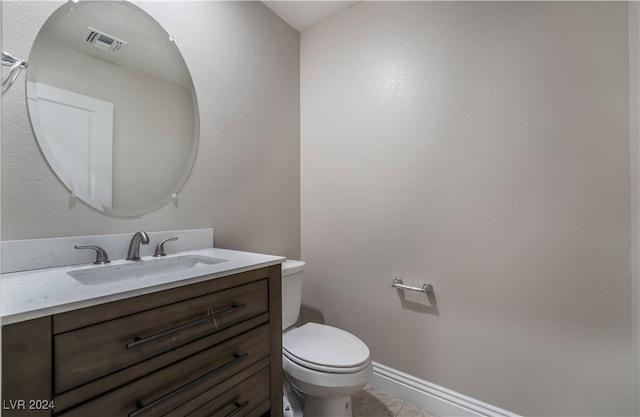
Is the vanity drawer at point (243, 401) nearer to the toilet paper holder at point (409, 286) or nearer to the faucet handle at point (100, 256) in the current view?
the faucet handle at point (100, 256)

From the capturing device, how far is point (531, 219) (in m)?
1.25

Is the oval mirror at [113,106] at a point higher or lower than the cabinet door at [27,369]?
higher

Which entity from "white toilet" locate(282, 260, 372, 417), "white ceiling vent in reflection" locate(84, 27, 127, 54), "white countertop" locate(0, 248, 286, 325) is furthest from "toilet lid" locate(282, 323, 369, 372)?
"white ceiling vent in reflection" locate(84, 27, 127, 54)

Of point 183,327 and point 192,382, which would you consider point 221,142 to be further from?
point 192,382

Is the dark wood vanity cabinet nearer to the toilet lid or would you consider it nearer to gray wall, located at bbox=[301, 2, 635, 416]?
the toilet lid

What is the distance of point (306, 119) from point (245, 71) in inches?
20.9

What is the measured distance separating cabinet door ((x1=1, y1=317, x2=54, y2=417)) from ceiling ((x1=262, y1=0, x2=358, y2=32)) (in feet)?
6.56

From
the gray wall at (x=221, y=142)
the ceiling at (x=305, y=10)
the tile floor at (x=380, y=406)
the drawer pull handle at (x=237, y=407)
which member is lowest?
the tile floor at (x=380, y=406)

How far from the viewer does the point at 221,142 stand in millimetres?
1544

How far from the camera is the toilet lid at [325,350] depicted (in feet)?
3.99

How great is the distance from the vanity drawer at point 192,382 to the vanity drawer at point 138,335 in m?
0.06

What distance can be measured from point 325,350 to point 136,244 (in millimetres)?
955

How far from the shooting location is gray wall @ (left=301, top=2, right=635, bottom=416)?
43.6 inches

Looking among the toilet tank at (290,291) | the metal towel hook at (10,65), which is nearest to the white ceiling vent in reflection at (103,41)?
the metal towel hook at (10,65)
